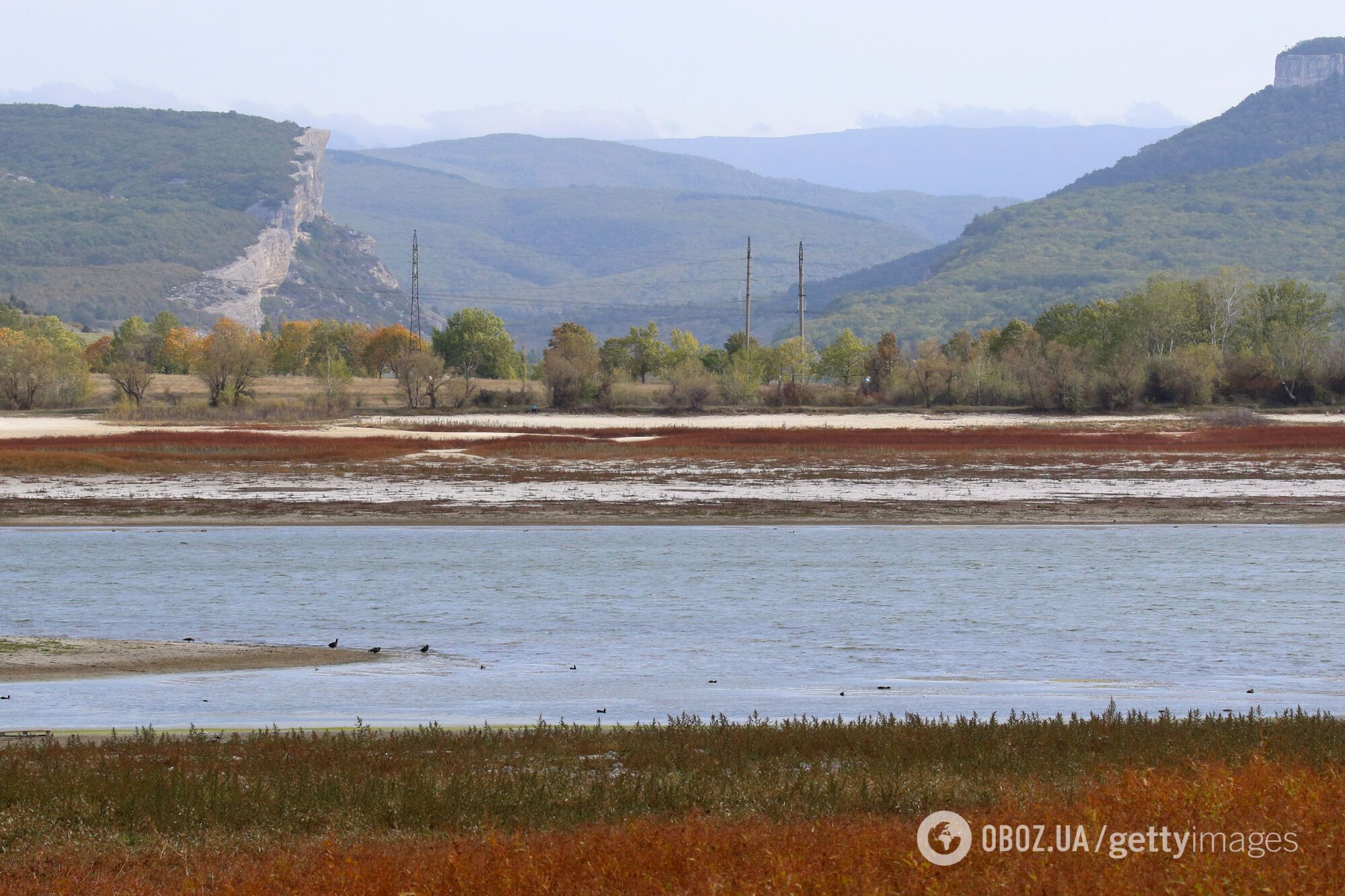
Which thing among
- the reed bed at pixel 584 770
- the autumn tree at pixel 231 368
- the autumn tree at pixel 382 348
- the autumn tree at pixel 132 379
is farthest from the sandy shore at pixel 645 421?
the reed bed at pixel 584 770

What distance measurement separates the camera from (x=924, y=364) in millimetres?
106375

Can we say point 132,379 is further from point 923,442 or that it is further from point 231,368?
point 923,442

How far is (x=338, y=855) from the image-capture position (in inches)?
356

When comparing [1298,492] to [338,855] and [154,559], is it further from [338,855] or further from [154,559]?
[338,855]

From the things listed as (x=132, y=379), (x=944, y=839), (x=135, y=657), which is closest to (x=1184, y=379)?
(x=132, y=379)

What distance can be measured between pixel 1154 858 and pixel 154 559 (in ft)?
86.5

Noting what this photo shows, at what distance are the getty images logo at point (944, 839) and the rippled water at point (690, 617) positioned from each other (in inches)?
229

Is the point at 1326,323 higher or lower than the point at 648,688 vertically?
higher

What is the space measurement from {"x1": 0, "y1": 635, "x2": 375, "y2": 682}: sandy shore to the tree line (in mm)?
82015

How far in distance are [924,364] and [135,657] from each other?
92370mm

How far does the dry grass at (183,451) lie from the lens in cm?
5153

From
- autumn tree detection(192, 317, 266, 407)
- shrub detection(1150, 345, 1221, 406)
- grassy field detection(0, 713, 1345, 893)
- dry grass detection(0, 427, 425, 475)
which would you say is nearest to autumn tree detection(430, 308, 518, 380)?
autumn tree detection(192, 317, 266, 407)

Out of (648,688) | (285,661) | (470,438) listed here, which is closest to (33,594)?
(285,661)

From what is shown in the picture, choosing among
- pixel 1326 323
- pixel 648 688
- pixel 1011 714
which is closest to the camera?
pixel 1011 714
